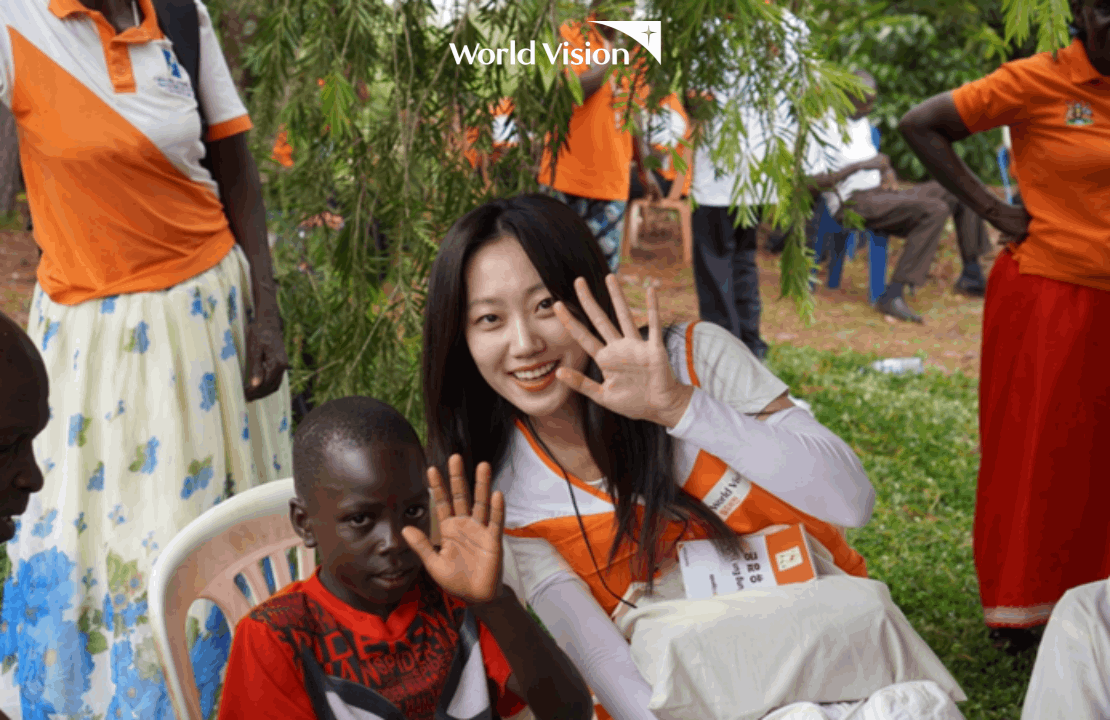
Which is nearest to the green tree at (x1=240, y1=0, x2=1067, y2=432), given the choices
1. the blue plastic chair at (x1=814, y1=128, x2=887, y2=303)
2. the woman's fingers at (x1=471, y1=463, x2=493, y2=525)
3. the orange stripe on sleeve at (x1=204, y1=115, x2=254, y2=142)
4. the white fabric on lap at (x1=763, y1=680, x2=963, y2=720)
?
the orange stripe on sleeve at (x1=204, y1=115, x2=254, y2=142)

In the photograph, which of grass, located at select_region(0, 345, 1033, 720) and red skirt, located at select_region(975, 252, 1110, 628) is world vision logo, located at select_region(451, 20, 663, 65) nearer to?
red skirt, located at select_region(975, 252, 1110, 628)

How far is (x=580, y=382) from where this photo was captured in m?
1.76

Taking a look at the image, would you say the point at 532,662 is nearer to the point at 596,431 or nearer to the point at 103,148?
the point at 596,431

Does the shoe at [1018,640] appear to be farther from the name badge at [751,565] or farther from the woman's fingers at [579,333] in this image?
the woman's fingers at [579,333]

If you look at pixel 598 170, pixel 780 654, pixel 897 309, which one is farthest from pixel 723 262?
pixel 780 654

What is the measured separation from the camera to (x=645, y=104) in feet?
7.64

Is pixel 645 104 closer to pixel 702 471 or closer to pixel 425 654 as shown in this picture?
pixel 702 471

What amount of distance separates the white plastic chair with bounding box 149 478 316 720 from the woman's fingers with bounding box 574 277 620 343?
0.69 m

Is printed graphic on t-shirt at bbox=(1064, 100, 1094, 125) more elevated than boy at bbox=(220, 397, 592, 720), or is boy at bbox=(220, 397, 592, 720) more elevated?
printed graphic on t-shirt at bbox=(1064, 100, 1094, 125)

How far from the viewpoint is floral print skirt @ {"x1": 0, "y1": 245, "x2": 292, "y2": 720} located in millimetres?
2238

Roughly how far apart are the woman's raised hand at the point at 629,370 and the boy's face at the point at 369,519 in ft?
1.04

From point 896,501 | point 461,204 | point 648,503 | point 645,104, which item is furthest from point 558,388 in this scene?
point 896,501

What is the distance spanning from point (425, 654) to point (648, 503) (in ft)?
1.60

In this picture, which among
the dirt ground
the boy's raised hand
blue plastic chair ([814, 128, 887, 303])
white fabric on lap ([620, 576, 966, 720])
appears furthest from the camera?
blue plastic chair ([814, 128, 887, 303])
